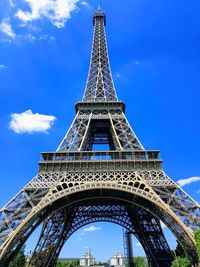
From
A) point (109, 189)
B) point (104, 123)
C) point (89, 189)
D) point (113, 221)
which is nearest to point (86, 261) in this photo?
point (113, 221)

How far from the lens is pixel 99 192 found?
Result: 23688 millimetres

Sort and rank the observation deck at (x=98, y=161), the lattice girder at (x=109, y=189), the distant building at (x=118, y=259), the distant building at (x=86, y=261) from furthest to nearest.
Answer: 1. the distant building at (x=118, y=259)
2. the distant building at (x=86, y=261)
3. the observation deck at (x=98, y=161)
4. the lattice girder at (x=109, y=189)

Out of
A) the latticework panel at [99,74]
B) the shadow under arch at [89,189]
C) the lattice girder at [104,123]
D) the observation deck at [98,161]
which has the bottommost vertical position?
the shadow under arch at [89,189]

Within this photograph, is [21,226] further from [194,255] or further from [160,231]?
[160,231]

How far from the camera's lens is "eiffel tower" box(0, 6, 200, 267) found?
63.2 feet

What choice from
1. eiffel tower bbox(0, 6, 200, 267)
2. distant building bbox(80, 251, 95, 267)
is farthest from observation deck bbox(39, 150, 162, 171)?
distant building bbox(80, 251, 95, 267)

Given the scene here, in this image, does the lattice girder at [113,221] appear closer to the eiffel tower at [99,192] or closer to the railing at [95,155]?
the eiffel tower at [99,192]

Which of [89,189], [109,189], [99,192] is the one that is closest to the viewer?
[89,189]

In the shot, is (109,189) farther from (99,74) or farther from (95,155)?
(99,74)

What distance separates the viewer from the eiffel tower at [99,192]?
19266 millimetres

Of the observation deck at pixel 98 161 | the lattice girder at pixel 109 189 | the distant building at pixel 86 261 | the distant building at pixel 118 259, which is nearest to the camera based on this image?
the lattice girder at pixel 109 189

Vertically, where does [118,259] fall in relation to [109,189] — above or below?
above

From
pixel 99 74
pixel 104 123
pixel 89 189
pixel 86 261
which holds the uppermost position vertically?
pixel 99 74

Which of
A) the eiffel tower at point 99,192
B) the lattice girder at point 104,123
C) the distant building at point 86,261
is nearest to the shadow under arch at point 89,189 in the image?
the eiffel tower at point 99,192
